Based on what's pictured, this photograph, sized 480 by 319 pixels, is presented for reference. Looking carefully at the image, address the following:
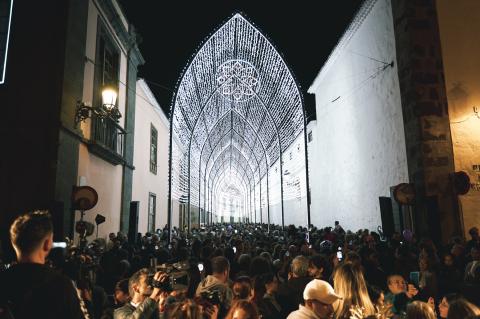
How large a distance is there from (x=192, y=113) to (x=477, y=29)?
13.2 meters

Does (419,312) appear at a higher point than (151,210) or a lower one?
lower

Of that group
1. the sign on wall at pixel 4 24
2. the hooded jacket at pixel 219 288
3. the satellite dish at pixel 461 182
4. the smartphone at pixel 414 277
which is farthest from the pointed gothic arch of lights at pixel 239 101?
the smartphone at pixel 414 277

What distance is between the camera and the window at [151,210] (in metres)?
20.4

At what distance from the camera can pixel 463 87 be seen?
12.1 meters

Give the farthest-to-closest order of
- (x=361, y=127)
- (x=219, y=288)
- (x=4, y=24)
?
(x=361, y=127)
(x=4, y=24)
(x=219, y=288)

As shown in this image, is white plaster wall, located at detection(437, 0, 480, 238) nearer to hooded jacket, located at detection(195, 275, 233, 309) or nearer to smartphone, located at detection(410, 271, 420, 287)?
smartphone, located at detection(410, 271, 420, 287)

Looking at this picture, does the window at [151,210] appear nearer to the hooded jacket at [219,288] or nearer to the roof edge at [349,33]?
the roof edge at [349,33]

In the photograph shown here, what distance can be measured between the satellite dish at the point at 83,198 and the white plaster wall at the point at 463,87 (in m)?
10.5

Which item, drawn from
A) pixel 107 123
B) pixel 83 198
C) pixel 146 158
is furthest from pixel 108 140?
pixel 146 158

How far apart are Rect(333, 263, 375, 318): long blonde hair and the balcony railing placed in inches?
334

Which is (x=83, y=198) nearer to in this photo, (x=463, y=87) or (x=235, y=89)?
(x=463, y=87)

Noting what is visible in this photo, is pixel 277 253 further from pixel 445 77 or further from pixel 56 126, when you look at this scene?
pixel 445 77

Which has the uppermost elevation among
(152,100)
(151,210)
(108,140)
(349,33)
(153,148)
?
(349,33)

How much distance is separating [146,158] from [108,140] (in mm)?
7435
